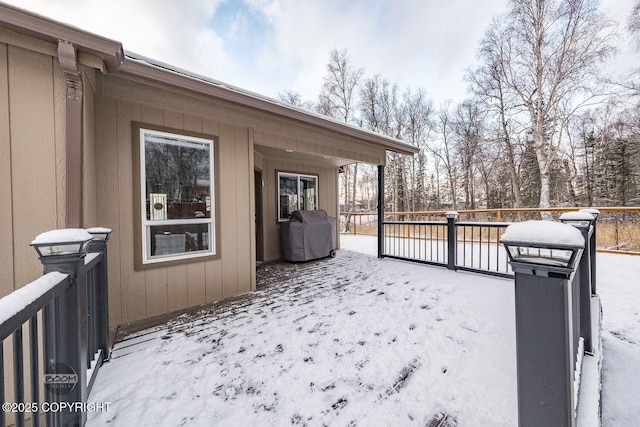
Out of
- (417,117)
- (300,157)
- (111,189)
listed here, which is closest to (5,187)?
(111,189)

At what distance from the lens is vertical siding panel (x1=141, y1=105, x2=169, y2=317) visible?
2.96 metres

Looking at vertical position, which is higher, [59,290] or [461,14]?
[461,14]

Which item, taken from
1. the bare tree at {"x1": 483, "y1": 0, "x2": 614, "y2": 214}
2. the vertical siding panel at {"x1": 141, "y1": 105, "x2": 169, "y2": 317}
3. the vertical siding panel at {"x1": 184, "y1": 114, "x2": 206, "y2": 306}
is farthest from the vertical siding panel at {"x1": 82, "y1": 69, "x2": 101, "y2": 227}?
the bare tree at {"x1": 483, "y1": 0, "x2": 614, "y2": 214}

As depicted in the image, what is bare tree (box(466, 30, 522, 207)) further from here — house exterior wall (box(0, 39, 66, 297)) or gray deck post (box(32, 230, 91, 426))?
gray deck post (box(32, 230, 91, 426))

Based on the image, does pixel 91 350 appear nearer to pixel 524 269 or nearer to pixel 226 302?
pixel 226 302

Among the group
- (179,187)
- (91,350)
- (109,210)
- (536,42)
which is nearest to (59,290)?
(91,350)

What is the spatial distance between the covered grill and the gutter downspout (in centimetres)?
380

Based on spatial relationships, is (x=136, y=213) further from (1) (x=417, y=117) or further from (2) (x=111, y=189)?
(1) (x=417, y=117)

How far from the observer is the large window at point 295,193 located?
6234mm

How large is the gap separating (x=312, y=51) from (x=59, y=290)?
13.9 meters

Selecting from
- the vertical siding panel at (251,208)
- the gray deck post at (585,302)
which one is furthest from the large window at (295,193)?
the gray deck post at (585,302)

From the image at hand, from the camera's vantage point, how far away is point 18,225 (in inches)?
71.1

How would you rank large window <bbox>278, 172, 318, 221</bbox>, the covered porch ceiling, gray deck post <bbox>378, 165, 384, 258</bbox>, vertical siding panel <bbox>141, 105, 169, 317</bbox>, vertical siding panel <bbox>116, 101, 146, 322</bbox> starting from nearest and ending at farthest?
vertical siding panel <bbox>116, 101, 146, 322</bbox>
vertical siding panel <bbox>141, 105, 169, 317</bbox>
the covered porch ceiling
gray deck post <bbox>378, 165, 384, 258</bbox>
large window <bbox>278, 172, 318, 221</bbox>

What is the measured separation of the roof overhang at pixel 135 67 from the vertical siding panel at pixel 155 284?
482 millimetres
